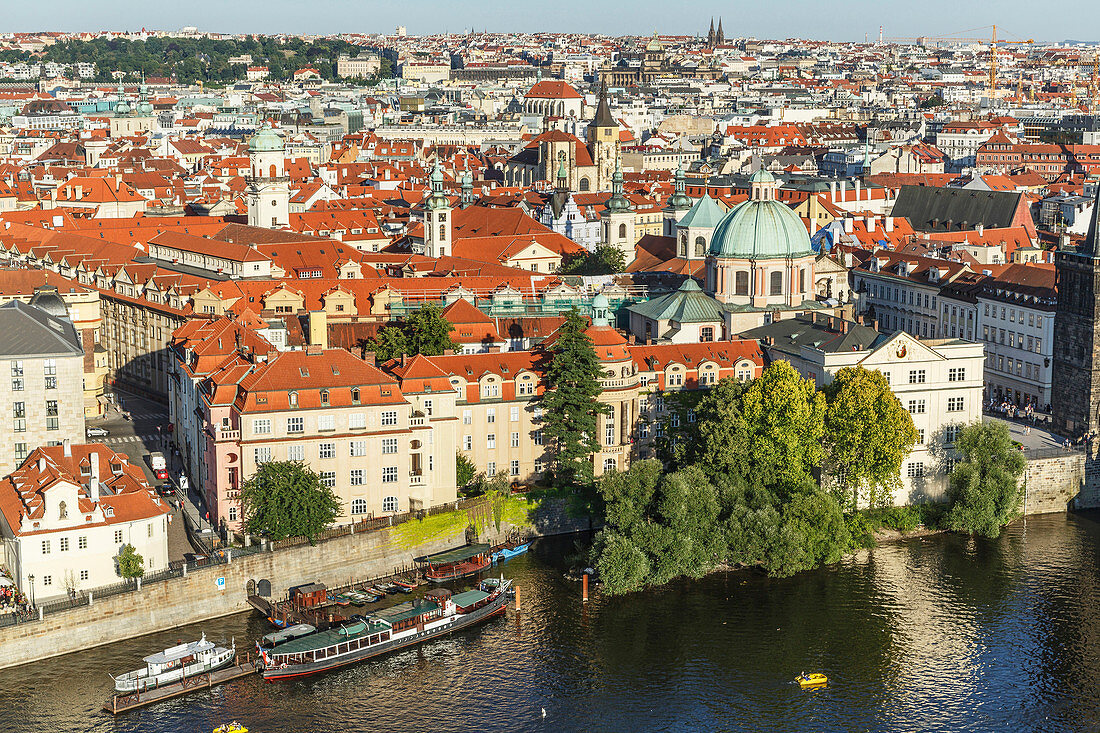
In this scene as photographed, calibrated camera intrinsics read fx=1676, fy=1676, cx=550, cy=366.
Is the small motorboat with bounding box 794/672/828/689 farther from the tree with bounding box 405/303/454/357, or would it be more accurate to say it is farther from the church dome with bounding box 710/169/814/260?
the church dome with bounding box 710/169/814/260

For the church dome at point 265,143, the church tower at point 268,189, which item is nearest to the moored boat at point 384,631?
the church tower at point 268,189

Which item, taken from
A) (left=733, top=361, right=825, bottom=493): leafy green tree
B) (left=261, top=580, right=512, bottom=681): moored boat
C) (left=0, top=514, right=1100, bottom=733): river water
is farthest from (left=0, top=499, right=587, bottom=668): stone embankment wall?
(left=733, top=361, right=825, bottom=493): leafy green tree

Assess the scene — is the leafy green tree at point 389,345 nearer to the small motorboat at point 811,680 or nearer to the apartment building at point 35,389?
the apartment building at point 35,389

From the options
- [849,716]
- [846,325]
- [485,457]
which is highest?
[846,325]

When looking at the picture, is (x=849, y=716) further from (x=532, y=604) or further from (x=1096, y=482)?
(x=1096, y=482)

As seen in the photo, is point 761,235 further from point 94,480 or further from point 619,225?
point 94,480

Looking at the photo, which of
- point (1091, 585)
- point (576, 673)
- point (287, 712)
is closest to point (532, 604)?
point (576, 673)
